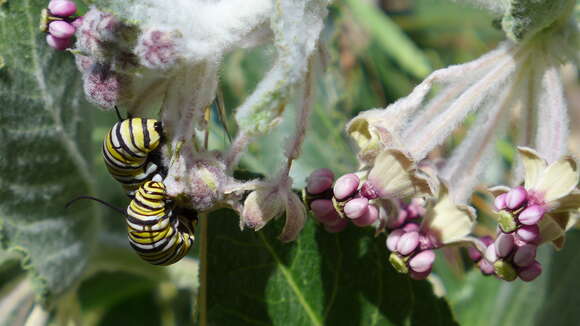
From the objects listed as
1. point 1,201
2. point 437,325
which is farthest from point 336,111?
point 1,201

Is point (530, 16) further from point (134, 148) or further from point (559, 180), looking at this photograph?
point (134, 148)

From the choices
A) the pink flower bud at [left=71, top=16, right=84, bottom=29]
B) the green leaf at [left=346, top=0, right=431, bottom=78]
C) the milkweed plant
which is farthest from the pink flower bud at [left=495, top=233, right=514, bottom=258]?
the green leaf at [left=346, top=0, right=431, bottom=78]

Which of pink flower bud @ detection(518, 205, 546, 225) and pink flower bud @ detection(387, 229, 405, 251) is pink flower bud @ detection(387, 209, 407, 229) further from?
pink flower bud @ detection(518, 205, 546, 225)

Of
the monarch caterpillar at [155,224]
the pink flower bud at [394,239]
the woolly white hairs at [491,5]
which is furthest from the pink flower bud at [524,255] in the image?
the monarch caterpillar at [155,224]

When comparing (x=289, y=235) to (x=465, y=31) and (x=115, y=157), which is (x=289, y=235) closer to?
(x=115, y=157)

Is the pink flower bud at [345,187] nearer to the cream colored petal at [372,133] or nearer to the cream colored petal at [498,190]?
the cream colored petal at [372,133]
